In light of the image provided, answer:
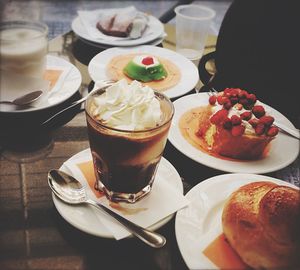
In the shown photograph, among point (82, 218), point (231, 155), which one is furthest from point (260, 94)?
point (82, 218)

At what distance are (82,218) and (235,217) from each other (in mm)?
271

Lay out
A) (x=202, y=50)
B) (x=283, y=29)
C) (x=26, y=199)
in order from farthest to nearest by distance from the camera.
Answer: (x=202, y=50), (x=283, y=29), (x=26, y=199)

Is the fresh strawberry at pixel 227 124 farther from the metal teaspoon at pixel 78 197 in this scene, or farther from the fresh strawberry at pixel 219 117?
the metal teaspoon at pixel 78 197

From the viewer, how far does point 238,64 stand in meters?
1.17

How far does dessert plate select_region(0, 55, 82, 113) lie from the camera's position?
93 cm

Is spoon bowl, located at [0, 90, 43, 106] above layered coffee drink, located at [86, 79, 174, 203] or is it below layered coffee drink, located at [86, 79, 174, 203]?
below

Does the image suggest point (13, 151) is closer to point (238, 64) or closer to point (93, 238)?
point (93, 238)

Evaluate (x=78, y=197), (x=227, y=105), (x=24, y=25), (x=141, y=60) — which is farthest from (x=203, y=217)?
(x=141, y=60)

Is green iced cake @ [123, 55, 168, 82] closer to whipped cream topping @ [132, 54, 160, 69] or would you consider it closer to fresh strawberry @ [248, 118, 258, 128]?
whipped cream topping @ [132, 54, 160, 69]

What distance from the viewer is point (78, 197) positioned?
67 cm

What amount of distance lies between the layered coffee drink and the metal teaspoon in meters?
0.05

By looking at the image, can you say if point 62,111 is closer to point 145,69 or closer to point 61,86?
point 61,86

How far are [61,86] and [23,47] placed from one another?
468 millimetres

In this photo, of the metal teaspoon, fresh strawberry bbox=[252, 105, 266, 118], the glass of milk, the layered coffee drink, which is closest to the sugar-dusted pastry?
fresh strawberry bbox=[252, 105, 266, 118]
